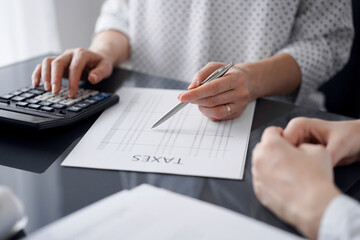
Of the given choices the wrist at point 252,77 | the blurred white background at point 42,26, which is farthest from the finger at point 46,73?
the blurred white background at point 42,26

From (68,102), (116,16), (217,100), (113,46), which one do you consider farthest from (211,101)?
(116,16)

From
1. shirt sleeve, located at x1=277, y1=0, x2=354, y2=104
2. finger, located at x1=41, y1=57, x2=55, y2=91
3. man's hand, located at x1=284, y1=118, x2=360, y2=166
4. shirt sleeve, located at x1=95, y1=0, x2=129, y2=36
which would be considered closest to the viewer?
man's hand, located at x1=284, y1=118, x2=360, y2=166

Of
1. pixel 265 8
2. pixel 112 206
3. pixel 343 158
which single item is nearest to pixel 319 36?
pixel 265 8

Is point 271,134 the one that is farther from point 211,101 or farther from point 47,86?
point 47,86

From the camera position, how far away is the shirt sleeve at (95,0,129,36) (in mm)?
1129

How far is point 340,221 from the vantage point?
1.30ft

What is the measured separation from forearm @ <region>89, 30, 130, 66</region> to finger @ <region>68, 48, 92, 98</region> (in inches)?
3.9

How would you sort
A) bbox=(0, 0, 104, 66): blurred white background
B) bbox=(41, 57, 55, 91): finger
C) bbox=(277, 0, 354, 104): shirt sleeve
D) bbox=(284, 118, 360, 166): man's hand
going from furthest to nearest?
bbox=(0, 0, 104, 66): blurred white background → bbox=(277, 0, 354, 104): shirt sleeve → bbox=(41, 57, 55, 91): finger → bbox=(284, 118, 360, 166): man's hand

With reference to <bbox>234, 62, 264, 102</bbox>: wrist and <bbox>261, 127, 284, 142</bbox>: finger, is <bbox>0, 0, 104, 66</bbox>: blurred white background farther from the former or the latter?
<bbox>261, 127, 284, 142</bbox>: finger

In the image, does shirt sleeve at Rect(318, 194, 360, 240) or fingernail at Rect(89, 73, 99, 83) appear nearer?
shirt sleeve at Rect(318, 194, 360, 240)

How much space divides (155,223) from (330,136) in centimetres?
27

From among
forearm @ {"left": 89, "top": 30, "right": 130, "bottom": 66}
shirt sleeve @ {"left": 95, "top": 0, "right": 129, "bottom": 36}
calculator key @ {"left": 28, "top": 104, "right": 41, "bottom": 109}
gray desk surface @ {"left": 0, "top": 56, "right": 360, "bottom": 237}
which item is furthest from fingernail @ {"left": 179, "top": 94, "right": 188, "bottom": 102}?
shirt sleeve @ {"left": 95, "top": 0, "right": 129, "bottom": 36}

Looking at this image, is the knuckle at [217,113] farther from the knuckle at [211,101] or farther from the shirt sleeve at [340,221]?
the shirt sleeve at [340,221]

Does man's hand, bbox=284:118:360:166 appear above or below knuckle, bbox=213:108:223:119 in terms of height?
above
